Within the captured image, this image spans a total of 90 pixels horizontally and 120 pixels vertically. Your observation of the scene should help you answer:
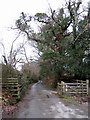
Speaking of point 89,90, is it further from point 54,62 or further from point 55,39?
point 55,39

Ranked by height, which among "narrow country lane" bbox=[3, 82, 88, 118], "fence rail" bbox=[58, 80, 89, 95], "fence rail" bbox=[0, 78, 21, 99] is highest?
"fence rail" bbox=[0, 78, 21, 99]

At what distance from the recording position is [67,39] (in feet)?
56.7

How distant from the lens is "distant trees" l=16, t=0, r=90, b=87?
16125mm

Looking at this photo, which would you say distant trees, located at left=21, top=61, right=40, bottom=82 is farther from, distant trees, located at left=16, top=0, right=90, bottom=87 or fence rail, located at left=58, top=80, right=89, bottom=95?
fence rail, located at left=58, top=80, right=89, bottom=95

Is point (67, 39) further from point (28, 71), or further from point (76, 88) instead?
point (28, 71)

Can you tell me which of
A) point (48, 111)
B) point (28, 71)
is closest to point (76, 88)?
point (48, 111)

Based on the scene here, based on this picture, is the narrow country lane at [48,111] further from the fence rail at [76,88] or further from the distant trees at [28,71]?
the distant trees at [28,71]

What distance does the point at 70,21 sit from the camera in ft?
61.8

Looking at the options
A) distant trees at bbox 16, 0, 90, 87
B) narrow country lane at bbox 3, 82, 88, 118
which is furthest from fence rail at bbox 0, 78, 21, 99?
distant trees at bbox 16, 0, 90, 87

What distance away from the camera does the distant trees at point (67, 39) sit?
16125 millimetres

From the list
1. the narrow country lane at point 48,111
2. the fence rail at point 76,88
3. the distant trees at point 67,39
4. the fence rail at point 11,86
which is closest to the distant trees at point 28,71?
the distant trees at point 67,39

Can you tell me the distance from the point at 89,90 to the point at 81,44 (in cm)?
581

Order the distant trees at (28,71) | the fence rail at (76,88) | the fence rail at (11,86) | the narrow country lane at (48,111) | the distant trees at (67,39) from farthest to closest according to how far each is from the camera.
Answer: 1. the distant trees at (28,71)
2. the distant trees at (67,39)
3. the fence rail at (76,88)
4. the fence rail at (11,86)
5. the narrow country lane at (48,111)

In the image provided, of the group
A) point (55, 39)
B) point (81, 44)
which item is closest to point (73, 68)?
point (81, 44)
